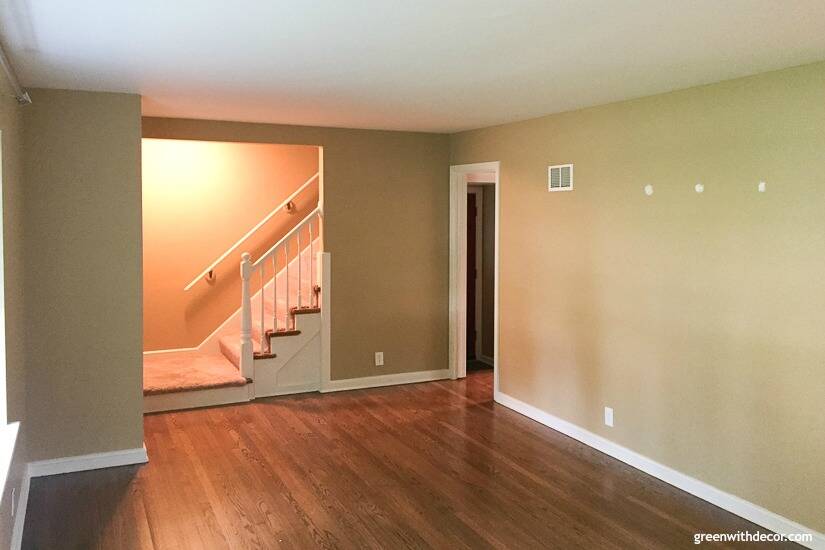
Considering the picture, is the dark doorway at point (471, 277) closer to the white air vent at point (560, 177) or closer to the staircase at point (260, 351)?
the staircase at point (260, 351)

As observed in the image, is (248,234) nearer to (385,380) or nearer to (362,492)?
(385,380)

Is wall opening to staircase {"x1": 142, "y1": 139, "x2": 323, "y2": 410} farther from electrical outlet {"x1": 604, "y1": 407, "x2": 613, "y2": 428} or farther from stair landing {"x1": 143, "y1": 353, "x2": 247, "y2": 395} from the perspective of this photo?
electrical outlet {"x1": 604, "y1": 407, "x2": 613, "y2": 428}

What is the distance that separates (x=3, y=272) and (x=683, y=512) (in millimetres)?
3655

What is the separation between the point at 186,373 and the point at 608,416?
354cm

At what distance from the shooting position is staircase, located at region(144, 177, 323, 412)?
18.9 feet

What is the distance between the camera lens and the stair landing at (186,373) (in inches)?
223

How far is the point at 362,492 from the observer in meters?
4.09

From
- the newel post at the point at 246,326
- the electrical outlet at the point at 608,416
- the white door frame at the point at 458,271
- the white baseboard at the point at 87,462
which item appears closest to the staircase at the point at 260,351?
the newel post at the point at 246,326

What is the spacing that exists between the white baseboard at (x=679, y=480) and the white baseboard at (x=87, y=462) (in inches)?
114

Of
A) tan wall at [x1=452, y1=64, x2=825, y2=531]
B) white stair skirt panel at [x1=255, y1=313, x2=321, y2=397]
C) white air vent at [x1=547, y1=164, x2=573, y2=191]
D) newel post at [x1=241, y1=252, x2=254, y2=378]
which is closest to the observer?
tan wall at [x1=452, y1=64, x2=825, y2=531]

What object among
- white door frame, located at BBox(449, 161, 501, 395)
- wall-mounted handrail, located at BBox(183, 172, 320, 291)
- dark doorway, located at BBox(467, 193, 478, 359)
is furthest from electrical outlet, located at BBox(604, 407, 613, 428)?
wall-mounted handrail, located at BBox(183, 172, 320, 291)

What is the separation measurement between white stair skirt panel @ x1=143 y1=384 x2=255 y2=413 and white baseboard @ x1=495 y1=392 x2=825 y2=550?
230 centimetres

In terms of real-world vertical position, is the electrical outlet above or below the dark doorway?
below

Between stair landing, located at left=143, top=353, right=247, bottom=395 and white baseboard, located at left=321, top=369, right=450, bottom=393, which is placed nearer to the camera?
stair landing, located at left=143, top=353, right=247, bottom=395
